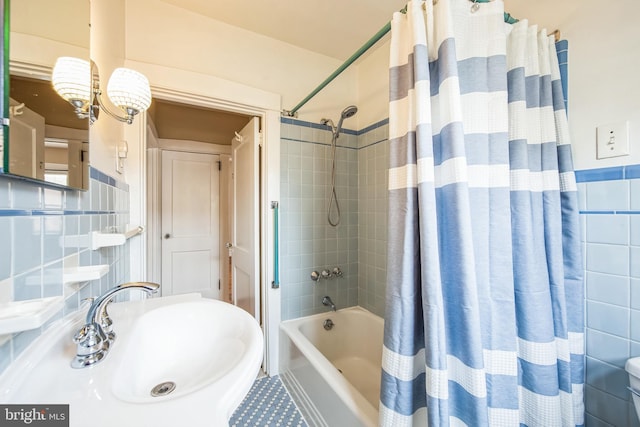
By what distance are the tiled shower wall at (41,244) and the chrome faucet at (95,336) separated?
0.25 feet

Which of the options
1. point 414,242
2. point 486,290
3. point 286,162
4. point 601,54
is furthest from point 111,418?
point 601,54

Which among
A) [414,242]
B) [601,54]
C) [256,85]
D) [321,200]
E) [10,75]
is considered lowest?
[414,242]

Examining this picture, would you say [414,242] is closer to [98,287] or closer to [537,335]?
[537,335]

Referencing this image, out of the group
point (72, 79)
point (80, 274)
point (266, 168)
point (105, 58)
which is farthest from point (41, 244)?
point (266, 168)

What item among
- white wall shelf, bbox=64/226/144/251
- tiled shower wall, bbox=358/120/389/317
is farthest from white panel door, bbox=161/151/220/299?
white wall shelf, bbox=64/226/144/251

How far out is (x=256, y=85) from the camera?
1623 mm

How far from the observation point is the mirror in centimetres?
44

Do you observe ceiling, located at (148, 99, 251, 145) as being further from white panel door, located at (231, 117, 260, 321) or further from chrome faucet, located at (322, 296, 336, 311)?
chrome faucet, located at (322, 296, 336, 311)

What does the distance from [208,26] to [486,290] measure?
200 centimetres

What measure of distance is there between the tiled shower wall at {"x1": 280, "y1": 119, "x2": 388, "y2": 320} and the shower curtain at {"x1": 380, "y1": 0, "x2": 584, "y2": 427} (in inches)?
36.4

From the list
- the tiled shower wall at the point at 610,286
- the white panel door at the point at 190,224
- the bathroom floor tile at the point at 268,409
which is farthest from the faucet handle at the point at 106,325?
the white panel door at the point at 190,224

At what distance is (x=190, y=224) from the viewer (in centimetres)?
288

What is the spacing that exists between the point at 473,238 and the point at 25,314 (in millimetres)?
1030

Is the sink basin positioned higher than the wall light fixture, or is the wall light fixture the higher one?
the wall light fixture
